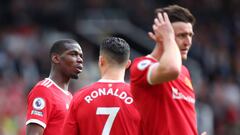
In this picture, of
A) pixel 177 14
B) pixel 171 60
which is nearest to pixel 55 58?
pixel 177 14

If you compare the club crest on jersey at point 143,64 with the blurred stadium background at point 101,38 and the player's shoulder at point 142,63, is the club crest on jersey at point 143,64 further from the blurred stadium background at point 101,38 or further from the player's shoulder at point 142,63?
the blurred stadium background at point 101,38

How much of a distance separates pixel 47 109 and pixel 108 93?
0.78 meters

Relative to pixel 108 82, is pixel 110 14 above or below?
above

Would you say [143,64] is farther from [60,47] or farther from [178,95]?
[60,47]

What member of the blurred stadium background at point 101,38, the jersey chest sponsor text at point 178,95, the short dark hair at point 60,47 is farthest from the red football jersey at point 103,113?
the blurred stadium background at point 101,38

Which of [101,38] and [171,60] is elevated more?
[101,38]

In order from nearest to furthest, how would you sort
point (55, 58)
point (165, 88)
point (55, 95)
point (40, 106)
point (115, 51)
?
point (165, 88), point (115, 51), point (40, 106), point (55, 95), point (55, 58)

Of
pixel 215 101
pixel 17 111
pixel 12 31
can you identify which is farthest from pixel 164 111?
pixel 12 31

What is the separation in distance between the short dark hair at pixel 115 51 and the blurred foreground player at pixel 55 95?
747 millimetres

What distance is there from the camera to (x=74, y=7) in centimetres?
2288

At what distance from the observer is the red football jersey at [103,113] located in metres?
8.80

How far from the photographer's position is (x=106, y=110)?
29.0 feet

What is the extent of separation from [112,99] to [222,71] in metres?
12.2

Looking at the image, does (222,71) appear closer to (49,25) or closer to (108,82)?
(49,25)
